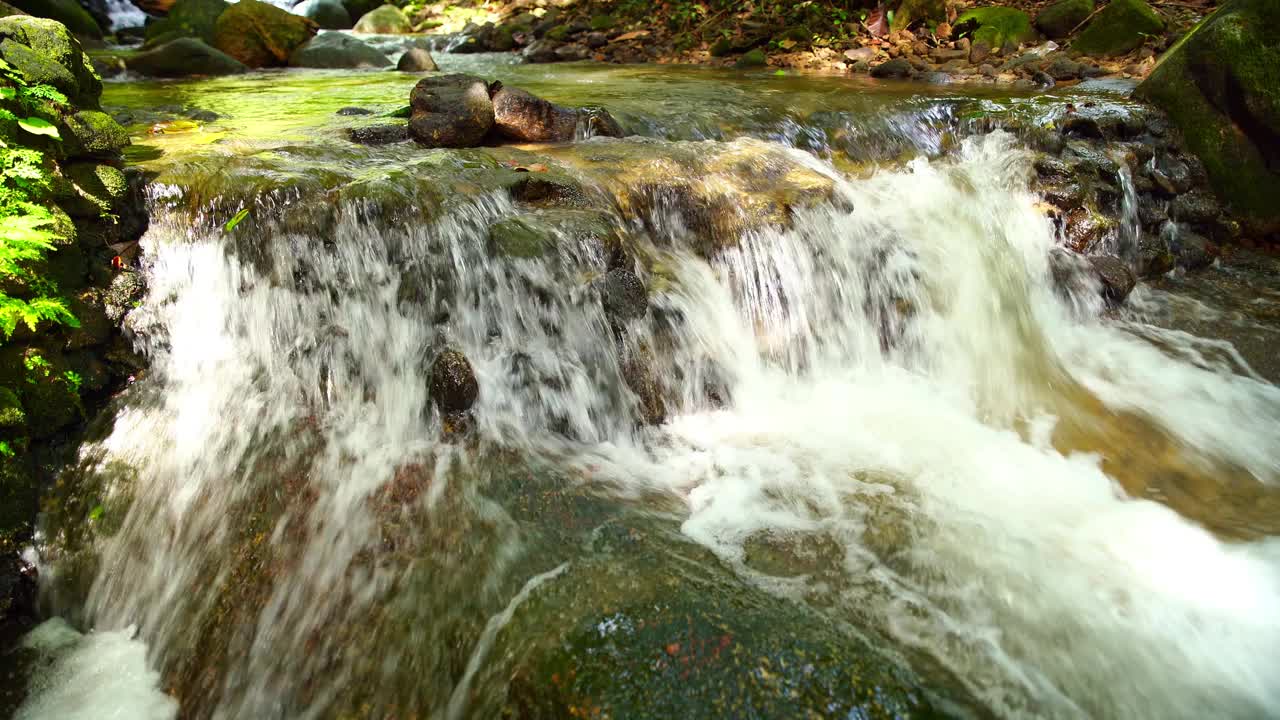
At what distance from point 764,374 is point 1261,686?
2.78 metres

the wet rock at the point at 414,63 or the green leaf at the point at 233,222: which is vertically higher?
the wet rock at the point at 414,63

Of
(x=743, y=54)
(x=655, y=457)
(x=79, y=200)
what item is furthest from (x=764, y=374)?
(x=743, y=54)

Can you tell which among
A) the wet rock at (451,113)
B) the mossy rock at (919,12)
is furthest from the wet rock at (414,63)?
the mossy rock at (919,12)

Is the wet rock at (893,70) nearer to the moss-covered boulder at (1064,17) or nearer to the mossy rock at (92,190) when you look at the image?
the moss-covered boulder at (1064,17)

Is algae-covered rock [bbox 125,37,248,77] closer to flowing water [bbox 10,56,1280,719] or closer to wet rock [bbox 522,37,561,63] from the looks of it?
wet rock [bbox 522,37,561,63]

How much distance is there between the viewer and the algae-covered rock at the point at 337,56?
40.5 ft

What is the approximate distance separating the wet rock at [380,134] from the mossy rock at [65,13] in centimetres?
1337

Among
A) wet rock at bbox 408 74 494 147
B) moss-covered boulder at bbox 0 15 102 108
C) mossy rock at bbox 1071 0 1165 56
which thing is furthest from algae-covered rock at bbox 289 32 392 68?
mossy rock at bbox 1071 0 1165 56

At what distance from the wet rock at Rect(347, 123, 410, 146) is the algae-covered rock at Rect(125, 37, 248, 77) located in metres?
7.62

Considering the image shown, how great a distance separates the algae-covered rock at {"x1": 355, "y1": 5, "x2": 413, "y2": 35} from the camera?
61.0 feet

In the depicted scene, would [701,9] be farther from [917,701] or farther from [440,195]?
[917,701]

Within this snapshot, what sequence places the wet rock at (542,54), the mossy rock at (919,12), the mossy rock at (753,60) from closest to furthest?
the mossy rock at (919,12) < the mossy rock at (753,60) < the wet rock at (542,54)

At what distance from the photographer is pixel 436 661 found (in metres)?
2.31

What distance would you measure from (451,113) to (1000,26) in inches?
403
